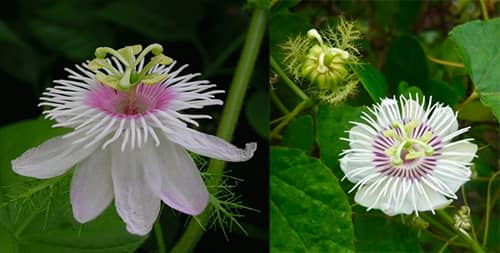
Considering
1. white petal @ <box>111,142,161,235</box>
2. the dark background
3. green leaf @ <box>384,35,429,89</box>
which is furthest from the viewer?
the dark background

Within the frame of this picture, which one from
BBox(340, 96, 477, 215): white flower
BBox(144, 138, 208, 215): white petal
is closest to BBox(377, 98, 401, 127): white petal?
BBox(340, 96, 477, 215): white flower

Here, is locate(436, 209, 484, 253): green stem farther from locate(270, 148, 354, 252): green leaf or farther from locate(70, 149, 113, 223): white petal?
locate(70, 149, 113, 223): white petal

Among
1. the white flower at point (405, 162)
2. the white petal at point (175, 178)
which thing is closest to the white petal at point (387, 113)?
the white flower at point (405, 162)

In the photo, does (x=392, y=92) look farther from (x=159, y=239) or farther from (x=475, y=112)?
(x=159, y=239)

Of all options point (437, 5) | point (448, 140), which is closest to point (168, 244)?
point (448, 140)

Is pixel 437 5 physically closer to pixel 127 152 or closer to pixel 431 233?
pixel 431 233

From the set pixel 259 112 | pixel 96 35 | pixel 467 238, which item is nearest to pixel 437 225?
pixel 467 238
